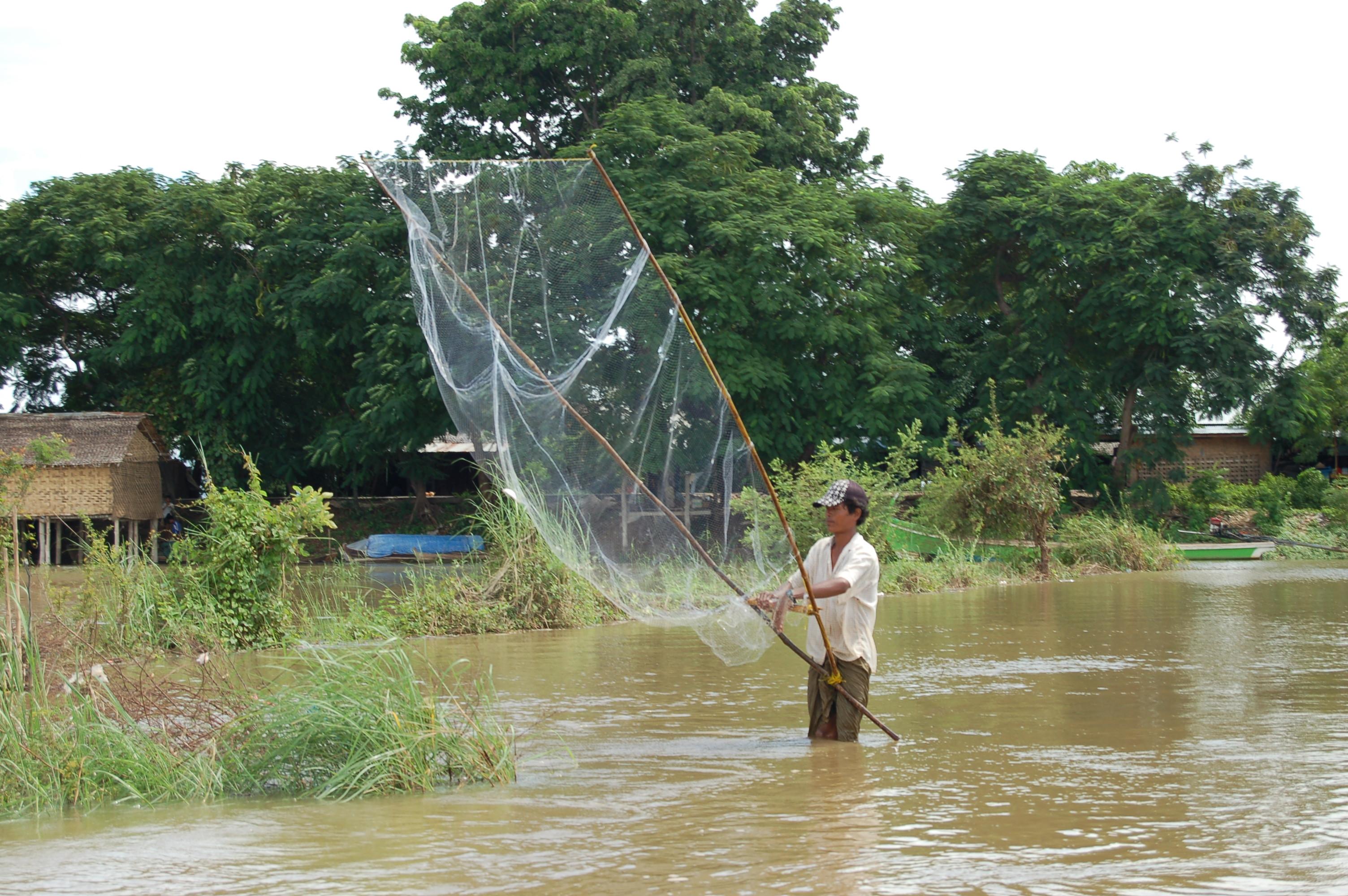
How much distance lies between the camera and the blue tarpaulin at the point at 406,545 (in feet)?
80.5

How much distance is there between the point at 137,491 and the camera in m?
24.5

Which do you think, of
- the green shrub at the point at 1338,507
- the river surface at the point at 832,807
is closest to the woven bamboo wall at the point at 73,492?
the river surface at the point at 832,807

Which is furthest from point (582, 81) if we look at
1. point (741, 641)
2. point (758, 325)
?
point (741, 641)

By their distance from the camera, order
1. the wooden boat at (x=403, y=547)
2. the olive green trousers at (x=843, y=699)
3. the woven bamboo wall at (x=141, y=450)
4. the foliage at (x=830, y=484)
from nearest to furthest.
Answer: the olive green trousers at (x=843, y=699) < the foliage at (x=830, y=484) < the woven bamboo wall at (x=141, y=450) < the wooden boat at (x=403, y=547)

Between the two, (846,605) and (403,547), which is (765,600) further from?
(403,547)

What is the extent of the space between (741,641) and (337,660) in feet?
6.11

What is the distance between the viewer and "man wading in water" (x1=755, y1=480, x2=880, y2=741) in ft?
18.2

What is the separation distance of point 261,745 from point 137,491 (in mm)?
21055

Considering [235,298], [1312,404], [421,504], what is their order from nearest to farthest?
[235,298] → [1312,404] → [421,504]

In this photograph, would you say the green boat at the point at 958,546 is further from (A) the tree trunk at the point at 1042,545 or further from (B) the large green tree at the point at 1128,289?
(B) the large green tree at the point at 1128,289

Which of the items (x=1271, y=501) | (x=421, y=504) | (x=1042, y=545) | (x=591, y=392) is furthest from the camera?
(x=421, y=504)

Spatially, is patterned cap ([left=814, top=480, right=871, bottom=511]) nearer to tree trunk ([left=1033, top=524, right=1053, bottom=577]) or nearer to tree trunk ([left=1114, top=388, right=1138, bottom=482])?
tree trunk ([left=1033, top=524, right=1053, bottom=577])

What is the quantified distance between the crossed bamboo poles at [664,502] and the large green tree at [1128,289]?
60.9 ft

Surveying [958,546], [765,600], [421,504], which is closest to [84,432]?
[421,504]
